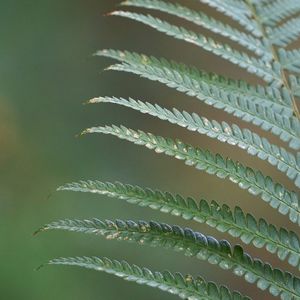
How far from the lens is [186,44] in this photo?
3832 millimetres

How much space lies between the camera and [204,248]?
991 mm

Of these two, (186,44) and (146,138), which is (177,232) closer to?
(146,138)

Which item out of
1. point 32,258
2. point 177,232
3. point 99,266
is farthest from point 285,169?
point 32,258

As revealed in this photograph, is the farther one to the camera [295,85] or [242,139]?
[295,85]

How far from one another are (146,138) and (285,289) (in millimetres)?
328

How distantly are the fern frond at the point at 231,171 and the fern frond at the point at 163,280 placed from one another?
187 mm

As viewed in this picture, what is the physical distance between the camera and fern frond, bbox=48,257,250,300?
940 millimetres

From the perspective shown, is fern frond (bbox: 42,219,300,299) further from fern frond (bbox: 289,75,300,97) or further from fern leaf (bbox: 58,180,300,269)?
fern frond (bbox: 289,75,300,97)

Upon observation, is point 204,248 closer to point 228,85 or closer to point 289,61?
point 228,85

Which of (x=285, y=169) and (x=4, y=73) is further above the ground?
(x=4, y=73)

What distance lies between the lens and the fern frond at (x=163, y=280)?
3.09 feet

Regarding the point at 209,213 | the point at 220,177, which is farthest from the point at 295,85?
the point at 209,213

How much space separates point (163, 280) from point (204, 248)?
9 cm

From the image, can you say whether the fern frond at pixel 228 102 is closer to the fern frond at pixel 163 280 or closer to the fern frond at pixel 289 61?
the fern frond at pixel 289 61
